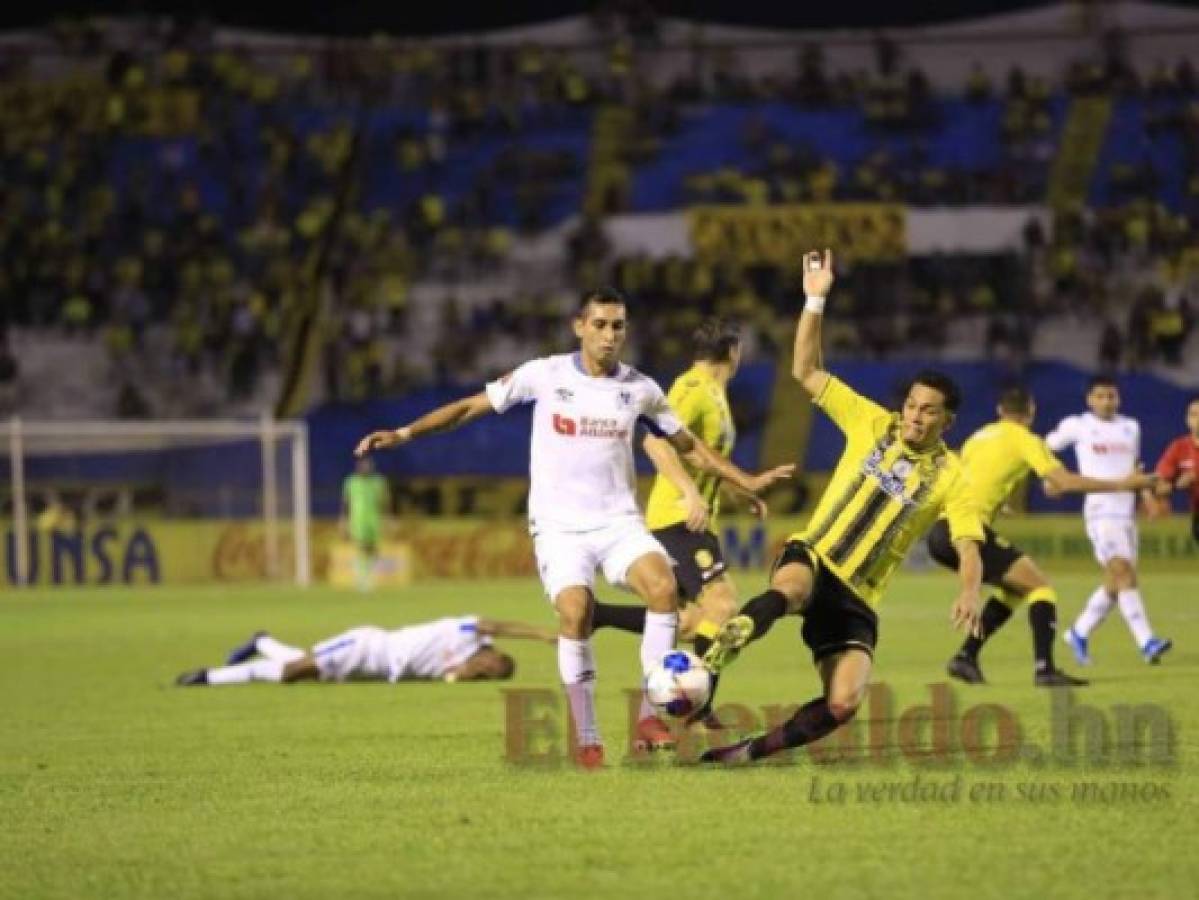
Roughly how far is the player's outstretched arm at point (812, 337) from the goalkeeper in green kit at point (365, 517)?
A: 22901 mm

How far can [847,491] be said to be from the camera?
10.1 metres

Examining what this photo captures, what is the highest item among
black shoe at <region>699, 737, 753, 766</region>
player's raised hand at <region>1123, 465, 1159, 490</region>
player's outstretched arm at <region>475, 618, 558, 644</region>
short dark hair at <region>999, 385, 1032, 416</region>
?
short dark hair at <region>999, 385, 1032, 416</region>

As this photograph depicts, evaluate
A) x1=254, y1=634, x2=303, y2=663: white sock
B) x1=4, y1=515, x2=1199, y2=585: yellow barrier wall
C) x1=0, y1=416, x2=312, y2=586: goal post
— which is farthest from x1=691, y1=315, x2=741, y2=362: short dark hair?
x1=0, y1=416, x2=312, y2=586: goal post

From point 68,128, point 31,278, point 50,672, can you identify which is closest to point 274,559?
point 31,278

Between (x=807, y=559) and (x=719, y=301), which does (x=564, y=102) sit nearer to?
(x=719, y=301)

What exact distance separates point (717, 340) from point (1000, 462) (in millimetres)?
3519

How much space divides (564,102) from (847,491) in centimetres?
3596

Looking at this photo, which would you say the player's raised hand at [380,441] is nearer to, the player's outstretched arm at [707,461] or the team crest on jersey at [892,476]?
the player's outstretched arm at [707,461]

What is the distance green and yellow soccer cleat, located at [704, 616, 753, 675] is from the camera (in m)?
9.20

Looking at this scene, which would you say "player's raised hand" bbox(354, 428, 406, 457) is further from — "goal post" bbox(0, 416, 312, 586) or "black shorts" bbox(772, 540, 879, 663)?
"goal post" bbox(0, 416, 312, 586)

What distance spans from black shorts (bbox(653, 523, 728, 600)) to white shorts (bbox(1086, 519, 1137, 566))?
6.48 meters

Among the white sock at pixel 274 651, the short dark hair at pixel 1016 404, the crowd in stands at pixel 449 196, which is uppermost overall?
the crowd in stands at pixel 449 196

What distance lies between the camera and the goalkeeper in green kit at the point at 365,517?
108ft

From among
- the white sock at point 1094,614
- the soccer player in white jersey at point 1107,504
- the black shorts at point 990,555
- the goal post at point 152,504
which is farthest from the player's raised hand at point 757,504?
the goal post at point 152,504
